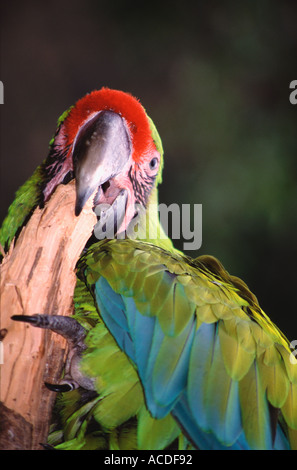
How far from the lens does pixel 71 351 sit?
2.79 ft

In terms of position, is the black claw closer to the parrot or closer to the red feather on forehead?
the parrot

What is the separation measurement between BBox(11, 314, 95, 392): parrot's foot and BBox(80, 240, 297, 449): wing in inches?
2.7

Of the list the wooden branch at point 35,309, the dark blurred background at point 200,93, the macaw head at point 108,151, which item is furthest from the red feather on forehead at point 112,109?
the dark blurred background at point 200,93

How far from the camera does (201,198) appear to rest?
2.02 m

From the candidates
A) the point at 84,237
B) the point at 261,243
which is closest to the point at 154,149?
the point at 84,237

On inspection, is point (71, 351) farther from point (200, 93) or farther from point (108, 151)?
point (200, 93)

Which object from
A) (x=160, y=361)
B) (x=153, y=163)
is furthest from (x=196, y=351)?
(x=153, y=163)

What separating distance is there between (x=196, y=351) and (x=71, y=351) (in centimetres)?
26

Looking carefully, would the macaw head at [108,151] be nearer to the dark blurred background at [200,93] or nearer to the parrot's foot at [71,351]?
the parrot's foot at [71,351]

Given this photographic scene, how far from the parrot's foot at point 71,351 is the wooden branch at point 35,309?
0.06 feet

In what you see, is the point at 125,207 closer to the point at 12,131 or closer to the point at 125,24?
the point at 12,131

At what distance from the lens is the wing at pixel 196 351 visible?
0.76 metres

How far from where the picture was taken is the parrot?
0.76 m
